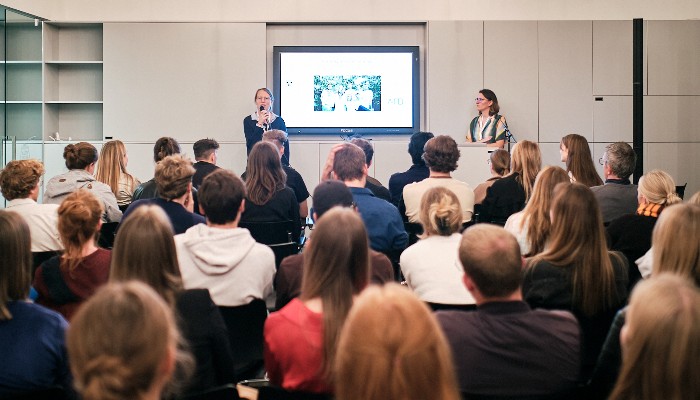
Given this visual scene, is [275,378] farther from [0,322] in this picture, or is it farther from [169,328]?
[169,328]

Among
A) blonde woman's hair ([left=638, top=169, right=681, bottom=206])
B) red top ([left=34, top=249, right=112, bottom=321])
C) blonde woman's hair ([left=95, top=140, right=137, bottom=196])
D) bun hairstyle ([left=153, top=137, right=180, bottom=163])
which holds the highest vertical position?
bun hairstyle ([left=153, top=137, right=180, bottom=163])

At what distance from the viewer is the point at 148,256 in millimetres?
2412

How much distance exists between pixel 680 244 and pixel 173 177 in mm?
2483

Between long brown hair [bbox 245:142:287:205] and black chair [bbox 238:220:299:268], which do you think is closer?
black chair [bbox 238:220:299:268]

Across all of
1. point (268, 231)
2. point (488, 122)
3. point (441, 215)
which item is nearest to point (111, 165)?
point (268, 231)

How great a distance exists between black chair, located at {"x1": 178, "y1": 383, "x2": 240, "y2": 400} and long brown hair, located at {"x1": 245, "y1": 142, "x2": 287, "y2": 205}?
277 cm

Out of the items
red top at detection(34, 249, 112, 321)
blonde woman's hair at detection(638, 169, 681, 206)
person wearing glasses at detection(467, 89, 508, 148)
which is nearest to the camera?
red top at detection(34, 249, 112, 321)

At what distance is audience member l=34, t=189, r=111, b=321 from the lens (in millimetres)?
3064

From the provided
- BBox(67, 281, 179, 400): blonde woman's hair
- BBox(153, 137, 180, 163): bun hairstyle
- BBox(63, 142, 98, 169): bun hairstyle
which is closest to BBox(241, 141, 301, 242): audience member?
BBox(153, 137, 180, 163): bun hairstyle

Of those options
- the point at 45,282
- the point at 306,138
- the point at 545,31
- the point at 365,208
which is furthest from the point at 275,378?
the point at 545,31

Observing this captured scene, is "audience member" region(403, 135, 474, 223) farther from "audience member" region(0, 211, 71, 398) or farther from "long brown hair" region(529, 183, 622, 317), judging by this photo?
"audience member" region(0, 211, 71, 398)

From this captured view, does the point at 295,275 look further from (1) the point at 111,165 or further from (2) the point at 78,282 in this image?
(1) the point at 111,165

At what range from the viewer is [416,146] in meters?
6.04

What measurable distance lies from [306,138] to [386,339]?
324 inches
